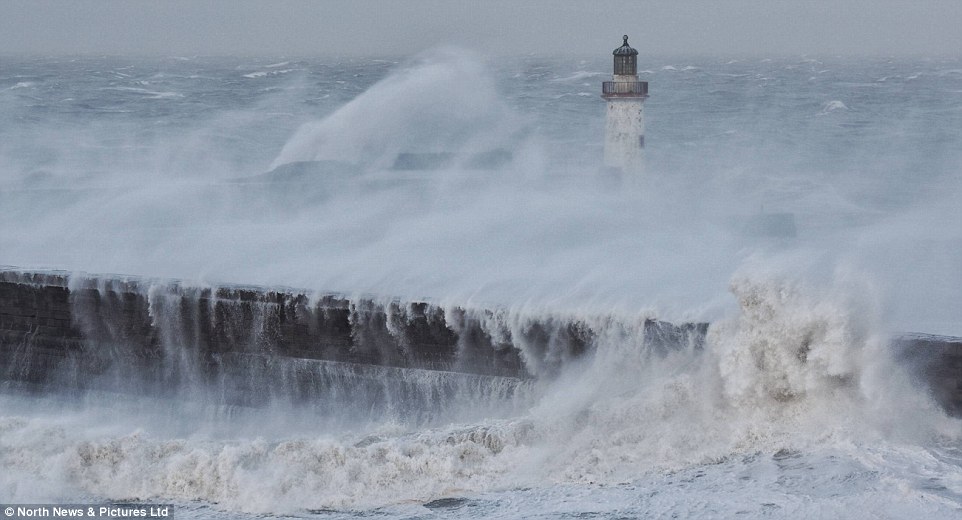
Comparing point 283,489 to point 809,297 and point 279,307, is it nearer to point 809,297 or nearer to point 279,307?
point 279,307

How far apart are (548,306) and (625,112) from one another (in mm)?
8694

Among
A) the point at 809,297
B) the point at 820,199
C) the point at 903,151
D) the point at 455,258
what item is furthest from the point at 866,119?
the point at 809,297

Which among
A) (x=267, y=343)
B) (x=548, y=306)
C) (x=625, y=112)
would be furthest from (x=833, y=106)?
(x=267, y=343)

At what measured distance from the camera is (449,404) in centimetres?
1011

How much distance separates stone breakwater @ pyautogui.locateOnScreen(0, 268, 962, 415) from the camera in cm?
1003

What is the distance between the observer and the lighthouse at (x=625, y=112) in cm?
1811

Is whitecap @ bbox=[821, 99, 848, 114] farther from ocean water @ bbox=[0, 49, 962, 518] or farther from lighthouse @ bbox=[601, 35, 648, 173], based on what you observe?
lighthouse @ bbox=[601, 35, 648, 173]

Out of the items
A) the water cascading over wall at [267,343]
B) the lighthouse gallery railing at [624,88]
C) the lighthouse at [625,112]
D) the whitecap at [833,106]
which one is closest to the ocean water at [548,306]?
the water cascading over wall at [267,343]

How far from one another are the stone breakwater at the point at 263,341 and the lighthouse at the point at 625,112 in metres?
8.77

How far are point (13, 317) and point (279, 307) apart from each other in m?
3.12

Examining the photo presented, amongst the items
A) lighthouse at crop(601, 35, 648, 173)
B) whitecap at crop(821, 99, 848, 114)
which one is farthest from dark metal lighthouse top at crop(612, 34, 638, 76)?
whitecap at crop(821, 99, 848, 114)

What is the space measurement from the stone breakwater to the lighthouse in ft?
28.8

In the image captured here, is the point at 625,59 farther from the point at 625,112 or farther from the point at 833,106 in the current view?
the point at 833,106

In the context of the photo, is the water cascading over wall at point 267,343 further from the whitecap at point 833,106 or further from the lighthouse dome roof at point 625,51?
the whitecap at point 833,106
